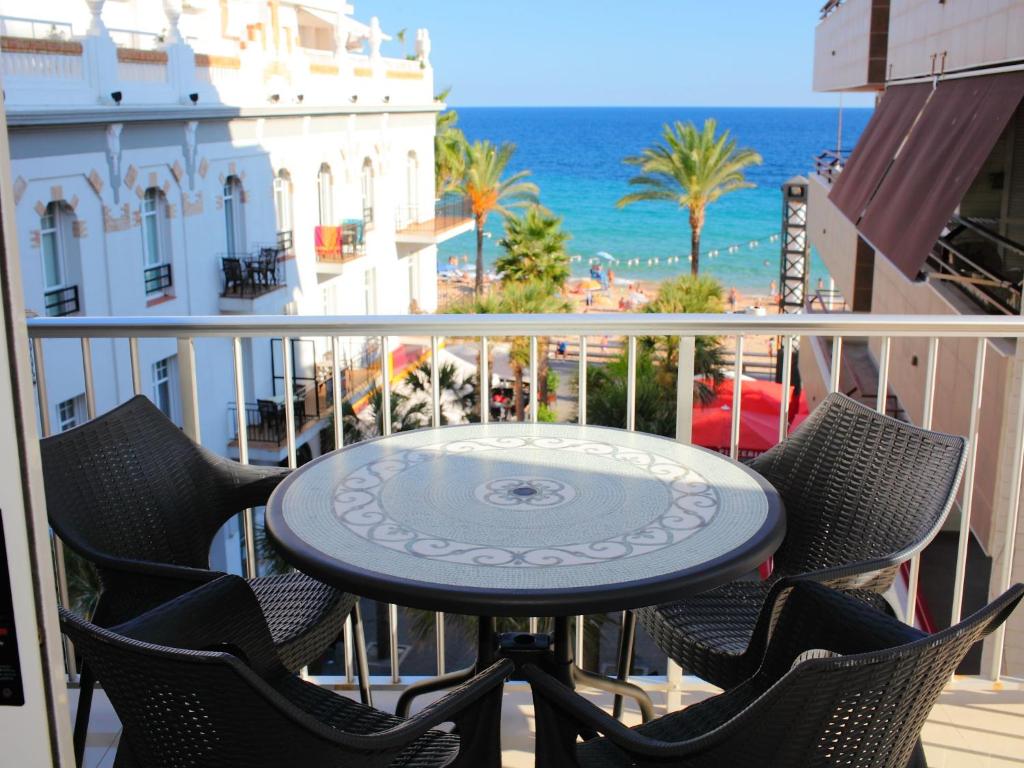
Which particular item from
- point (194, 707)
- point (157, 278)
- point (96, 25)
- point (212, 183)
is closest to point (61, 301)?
point (157, 278)

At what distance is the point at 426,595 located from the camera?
184 cm

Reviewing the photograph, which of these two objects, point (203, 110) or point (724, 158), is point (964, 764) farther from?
point (724, 158)

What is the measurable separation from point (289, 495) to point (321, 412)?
16.5m

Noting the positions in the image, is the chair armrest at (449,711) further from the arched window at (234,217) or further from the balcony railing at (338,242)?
the balcony railing at (338,242)

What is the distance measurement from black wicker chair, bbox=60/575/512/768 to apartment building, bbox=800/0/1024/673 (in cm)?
169

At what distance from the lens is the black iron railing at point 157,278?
607 inches

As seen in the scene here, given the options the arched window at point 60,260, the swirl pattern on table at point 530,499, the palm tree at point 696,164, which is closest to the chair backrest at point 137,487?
the swirl pattern on table at point 530,499

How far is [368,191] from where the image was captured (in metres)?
23.2

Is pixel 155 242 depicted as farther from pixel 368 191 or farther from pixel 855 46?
pixel 855 46

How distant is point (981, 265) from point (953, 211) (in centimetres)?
249

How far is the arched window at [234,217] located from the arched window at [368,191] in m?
4.84

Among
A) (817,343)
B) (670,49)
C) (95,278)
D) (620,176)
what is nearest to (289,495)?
(95,278)

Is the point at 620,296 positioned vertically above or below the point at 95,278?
below

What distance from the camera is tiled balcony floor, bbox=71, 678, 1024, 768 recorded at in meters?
2.80
